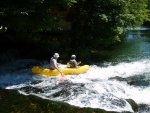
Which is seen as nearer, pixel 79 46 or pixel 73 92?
pixel 73 92

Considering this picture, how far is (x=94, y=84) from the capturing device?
41.7 feet

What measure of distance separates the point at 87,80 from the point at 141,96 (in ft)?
9.99

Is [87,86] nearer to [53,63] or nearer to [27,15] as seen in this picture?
[53,63]

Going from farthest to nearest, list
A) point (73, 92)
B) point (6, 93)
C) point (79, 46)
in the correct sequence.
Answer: point (79, 46), point (73, 92), point (6, 93)

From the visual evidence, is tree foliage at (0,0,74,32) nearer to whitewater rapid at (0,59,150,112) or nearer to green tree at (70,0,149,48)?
whitewater rapid at (0,59,150,112)

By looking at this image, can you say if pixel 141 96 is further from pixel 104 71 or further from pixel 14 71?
pixel 14 71

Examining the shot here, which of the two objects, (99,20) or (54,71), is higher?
(99,20)

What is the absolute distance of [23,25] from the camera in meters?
14.2

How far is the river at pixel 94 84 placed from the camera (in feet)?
33.7

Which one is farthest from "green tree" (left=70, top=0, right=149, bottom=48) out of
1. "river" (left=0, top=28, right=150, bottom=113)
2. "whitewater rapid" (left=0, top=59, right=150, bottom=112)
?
"whitewater rapid" (left=0, top=59, right=150, bottom=112)

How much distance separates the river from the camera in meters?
10.3

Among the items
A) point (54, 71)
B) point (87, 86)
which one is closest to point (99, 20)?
point (54, 71)

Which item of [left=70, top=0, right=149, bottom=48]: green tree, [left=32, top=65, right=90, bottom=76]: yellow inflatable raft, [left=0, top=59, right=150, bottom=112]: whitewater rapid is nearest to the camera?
[left=0, top=59, right=150, bottom=112]: whitewater rapid

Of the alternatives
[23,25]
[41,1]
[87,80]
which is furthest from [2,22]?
[87,80]
